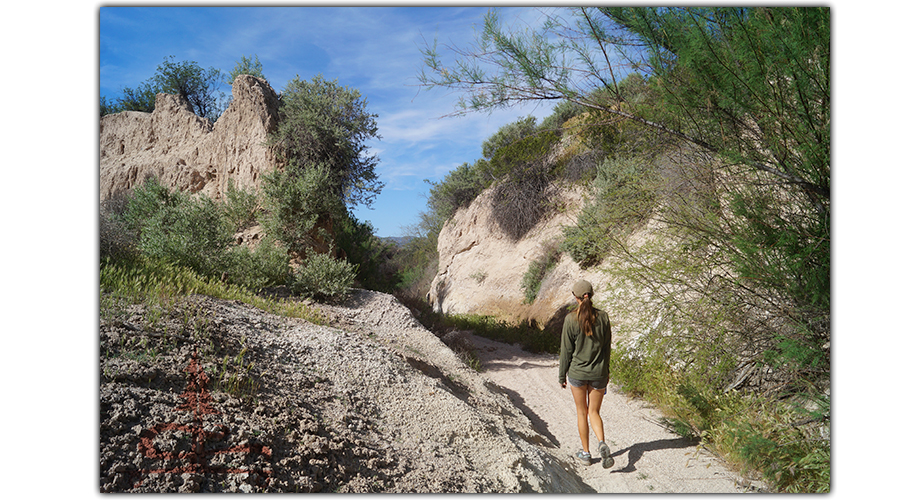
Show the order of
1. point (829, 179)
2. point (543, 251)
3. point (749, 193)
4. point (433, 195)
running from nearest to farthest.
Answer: point (829, 179), point (749, 193), point (543, 251), point (433, 195)

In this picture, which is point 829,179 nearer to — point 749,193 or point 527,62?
point 749,193

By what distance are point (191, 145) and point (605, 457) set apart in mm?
11145

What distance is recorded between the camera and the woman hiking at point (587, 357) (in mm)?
3883

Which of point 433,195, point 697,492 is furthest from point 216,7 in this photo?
point 433,195

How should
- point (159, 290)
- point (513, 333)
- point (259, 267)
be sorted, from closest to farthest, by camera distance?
point (159, 290), point (259, 267), point (513, 333)

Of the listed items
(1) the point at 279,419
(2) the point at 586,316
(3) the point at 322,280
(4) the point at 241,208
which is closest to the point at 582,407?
(2) the point at 586,316

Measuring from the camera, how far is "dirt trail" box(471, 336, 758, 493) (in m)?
3.58

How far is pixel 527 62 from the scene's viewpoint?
3861 millimetres

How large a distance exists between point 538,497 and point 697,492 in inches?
55.2

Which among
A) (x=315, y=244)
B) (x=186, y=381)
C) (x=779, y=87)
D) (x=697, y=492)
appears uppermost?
(x=779, y=87)

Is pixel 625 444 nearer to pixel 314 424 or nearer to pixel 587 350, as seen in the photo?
pixel 587 350

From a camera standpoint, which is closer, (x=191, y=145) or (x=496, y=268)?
(x=191, y=145)

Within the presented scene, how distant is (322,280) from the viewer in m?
7.79

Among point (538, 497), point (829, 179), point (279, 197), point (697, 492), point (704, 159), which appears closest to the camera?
point (538, 497)
